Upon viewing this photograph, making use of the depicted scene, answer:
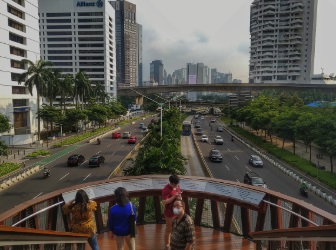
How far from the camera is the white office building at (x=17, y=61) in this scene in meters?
46.7

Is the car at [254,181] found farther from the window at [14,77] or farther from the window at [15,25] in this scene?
the window at [15,25]

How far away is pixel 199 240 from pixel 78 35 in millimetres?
106545

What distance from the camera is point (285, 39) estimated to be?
12512cm

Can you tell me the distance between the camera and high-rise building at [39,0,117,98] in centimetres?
10231

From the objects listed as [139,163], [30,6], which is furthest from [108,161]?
[30,6]

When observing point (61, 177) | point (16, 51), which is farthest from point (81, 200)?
point (16, 51)

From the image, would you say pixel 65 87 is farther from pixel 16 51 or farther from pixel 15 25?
pixel 15 25

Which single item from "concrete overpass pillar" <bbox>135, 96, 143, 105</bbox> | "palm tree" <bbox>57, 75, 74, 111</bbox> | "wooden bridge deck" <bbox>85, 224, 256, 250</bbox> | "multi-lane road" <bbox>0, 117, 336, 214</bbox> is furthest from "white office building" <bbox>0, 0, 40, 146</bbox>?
"concrete overpass pillar" <bbox>135, 96, 143, 105</bbox>

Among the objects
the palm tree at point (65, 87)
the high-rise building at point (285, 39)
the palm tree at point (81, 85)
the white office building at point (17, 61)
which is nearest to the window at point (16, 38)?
the white office building at point (17, 61)

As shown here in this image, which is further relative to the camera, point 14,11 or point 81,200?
point 14,11

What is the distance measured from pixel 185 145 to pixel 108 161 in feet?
43.8

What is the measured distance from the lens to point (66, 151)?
40.1 meters

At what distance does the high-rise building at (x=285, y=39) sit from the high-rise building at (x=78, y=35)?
208 feet

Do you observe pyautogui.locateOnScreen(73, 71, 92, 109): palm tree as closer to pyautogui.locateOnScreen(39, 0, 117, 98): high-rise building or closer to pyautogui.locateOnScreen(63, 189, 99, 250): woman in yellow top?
pyautogui.locateOnScreen(39, 0, 117, 98): high-rise building
